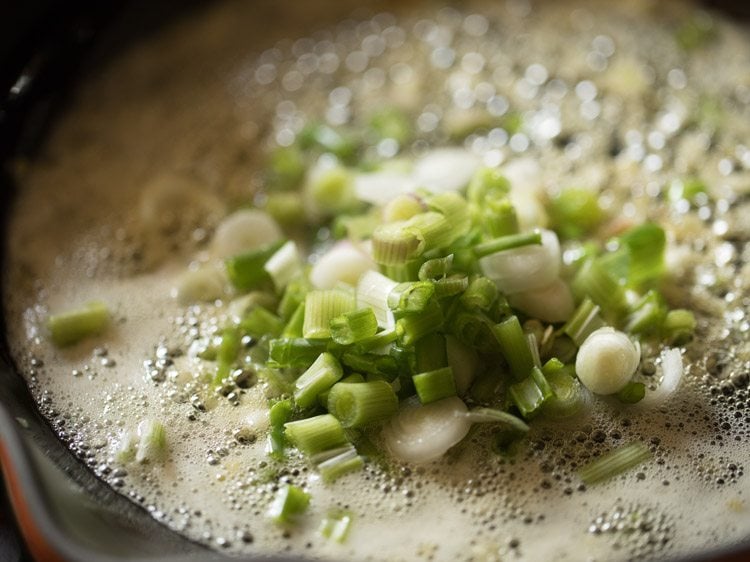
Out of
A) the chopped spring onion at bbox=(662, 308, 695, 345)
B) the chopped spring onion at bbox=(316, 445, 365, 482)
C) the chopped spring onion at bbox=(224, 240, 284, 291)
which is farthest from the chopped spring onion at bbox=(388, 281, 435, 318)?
the chopped spring onion at bbox=(662, 308, 695, 345)

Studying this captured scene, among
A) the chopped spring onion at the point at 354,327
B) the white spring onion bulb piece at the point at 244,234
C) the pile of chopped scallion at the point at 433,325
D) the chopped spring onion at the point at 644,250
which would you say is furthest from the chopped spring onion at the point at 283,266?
the chopped spring onion at the point at 644,250

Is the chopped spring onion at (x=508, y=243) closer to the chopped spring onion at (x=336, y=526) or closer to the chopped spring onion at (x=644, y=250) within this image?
the chopped spring onion at (x=644, y=250)

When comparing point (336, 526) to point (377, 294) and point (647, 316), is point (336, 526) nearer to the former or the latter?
point (377, 294)

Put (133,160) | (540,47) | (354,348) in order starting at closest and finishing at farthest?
(354,348)
(133,160)
(540,47)

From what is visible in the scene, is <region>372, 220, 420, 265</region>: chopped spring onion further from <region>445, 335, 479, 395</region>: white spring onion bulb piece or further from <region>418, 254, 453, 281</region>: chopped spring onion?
<region>445, 335, 479, 395</region>: white spring onion bulb piece

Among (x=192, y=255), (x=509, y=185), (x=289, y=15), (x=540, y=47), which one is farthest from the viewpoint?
(x=289, y=15)

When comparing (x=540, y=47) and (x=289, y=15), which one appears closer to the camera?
(x=540, y=47)

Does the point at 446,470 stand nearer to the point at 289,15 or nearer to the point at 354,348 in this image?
the point at 354,348

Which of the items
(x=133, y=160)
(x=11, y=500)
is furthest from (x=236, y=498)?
(x=133, y=160)
